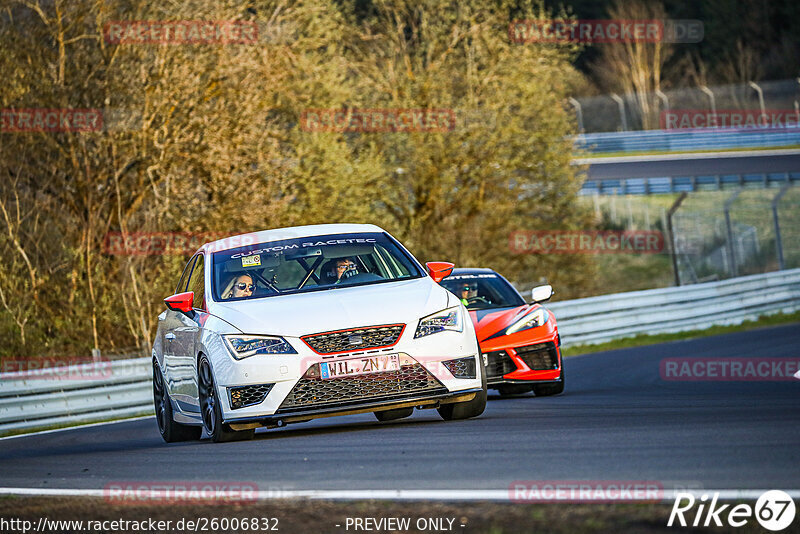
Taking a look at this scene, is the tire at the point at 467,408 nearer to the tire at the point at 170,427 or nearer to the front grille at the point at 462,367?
the front grille at the point at 462,367

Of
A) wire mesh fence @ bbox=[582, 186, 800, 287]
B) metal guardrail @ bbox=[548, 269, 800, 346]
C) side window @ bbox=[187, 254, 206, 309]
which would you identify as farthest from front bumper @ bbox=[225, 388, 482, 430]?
wire mesh fence @ bbox=[582, 186, 800, 287]

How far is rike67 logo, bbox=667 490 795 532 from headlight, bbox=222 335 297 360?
12.5 ft

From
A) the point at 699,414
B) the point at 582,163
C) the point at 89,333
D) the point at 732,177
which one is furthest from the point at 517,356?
the point at 732,177

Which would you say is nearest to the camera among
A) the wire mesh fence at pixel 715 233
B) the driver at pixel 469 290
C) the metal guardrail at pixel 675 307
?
the driver at pixel 469 290

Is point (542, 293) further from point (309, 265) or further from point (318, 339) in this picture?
point (318, 339)

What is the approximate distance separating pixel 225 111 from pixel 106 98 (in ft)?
8.80

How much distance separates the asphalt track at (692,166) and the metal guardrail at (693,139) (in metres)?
1.62

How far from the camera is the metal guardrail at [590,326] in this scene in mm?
15789

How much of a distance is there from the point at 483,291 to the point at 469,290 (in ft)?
0.51

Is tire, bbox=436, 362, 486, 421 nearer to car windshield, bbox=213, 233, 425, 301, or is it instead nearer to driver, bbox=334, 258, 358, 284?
car windshield, bbox=213, 233, 425, 301

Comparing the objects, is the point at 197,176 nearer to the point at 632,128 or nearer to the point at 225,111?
the point at 225,111

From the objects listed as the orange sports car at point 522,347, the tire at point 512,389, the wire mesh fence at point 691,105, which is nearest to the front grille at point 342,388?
the orange sports car at point 522,347

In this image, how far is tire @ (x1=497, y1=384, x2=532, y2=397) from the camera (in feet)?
42.6

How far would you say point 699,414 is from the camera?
29.5 feet
